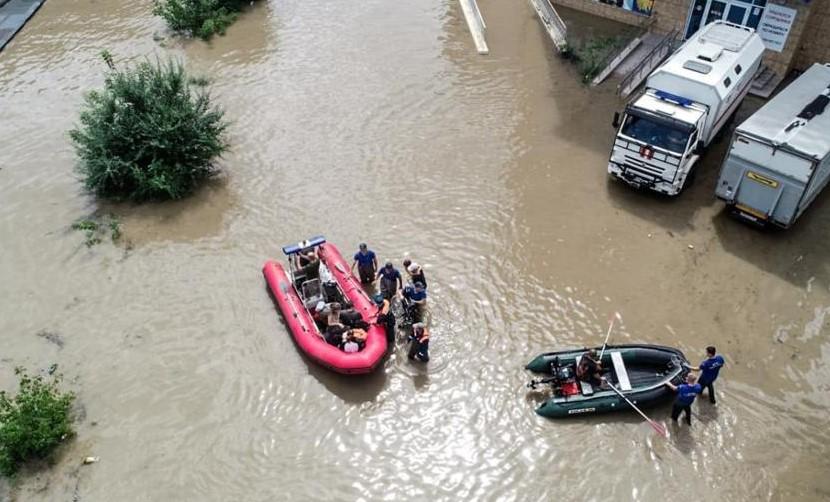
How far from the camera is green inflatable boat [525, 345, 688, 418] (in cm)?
1110

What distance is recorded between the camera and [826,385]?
38.4 ft

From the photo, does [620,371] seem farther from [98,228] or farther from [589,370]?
[98,228]

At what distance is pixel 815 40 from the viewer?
61.2 ft

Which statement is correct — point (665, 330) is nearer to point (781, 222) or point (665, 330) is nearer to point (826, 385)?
point (826, 385)

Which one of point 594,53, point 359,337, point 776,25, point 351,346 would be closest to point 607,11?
point 594,53

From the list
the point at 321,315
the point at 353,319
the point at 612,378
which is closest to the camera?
the point at 612,378

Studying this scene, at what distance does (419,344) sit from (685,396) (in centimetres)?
488

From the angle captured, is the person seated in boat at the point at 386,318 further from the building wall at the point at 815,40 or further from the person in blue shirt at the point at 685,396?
the building wall at the point at 815,40

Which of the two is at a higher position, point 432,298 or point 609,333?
point 609,333

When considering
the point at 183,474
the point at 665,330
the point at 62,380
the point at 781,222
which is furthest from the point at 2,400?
the point at 781,222

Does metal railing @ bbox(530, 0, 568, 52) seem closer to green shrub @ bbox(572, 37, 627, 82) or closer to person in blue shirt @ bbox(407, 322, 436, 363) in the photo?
green shrub @ bbox(572, 37, 627, 82)

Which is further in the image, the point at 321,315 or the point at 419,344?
the point at 321,315

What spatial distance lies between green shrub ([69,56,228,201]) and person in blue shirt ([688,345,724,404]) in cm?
1322

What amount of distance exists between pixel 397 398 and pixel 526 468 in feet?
8.99
